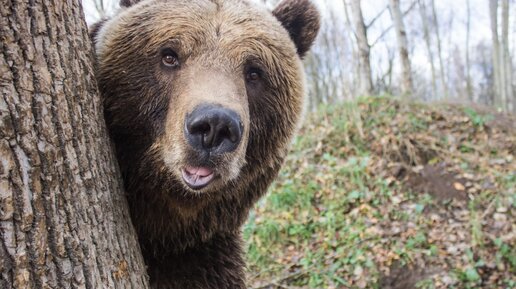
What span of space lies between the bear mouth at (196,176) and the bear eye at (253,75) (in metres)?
0.71

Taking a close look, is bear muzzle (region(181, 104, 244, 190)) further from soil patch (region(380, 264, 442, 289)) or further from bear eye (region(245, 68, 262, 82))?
soil patch (region(380, 264, 442, 289))

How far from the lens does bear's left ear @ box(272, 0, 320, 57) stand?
313 cm

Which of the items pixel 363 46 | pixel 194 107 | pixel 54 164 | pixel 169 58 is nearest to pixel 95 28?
pixel 169 58

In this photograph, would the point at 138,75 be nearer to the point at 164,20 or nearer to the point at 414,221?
the point at 164,20

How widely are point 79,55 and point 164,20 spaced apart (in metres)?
0.82

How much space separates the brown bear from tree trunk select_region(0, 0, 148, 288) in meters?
0.44

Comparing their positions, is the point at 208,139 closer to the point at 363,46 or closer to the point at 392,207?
the point at 392,207

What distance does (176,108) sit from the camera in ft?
7.45

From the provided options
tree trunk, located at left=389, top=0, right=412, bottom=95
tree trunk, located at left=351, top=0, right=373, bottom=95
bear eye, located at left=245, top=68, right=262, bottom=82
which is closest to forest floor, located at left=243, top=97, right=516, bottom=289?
tree trunk, located at left=351, top=0, right=373, bottom=95

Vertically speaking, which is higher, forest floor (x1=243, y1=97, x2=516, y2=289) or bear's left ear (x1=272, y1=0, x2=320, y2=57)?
bear's left ear (x1=272, y1=0, x2=320, y2=57)

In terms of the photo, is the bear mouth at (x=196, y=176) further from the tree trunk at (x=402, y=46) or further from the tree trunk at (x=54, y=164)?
the tree trunk at (x=402, y=46)

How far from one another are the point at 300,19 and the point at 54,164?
2019 mm

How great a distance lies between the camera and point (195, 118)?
6.58 feet

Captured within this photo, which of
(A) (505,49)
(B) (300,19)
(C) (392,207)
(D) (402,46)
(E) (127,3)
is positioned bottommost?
(C) (392,207)
